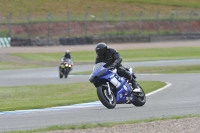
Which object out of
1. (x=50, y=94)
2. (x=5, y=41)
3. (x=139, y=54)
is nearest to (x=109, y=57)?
(x=50, y=94)

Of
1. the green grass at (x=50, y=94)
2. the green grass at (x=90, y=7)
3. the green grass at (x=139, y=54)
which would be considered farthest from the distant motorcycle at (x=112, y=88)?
the green grass at (x=90, y=7)

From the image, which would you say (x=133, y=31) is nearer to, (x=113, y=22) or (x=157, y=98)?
(x=113, y=22)

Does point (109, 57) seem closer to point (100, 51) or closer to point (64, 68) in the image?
point (100, 51)

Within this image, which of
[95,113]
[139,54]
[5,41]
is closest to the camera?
[95,113]

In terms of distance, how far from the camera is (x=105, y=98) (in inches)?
571

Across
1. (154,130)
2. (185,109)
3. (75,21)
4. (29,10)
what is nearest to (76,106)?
(185,109)

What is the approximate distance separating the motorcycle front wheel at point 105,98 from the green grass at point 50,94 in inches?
90.2

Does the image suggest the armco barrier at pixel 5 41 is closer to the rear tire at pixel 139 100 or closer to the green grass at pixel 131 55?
the green grass at pixel 131 55

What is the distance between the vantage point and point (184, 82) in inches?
942

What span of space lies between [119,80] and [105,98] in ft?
2.53

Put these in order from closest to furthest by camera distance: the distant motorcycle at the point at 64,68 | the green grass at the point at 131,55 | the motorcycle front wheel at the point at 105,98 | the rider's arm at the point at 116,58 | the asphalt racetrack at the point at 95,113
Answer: the asphalt racetrack at the point at 95,113 → the motorcycle front wheel at the point at 105,98 → the rider's arm at the point at 116,58 → the distant motorcycle at the point at 64,68 → the green grass at the point at 131,55

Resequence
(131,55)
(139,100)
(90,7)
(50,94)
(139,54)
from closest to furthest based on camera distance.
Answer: (139,100), (50,94), (131,55), (139,54), (90,7)

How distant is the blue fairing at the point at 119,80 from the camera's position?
1450 centimetres

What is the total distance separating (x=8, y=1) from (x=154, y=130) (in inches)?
2570
